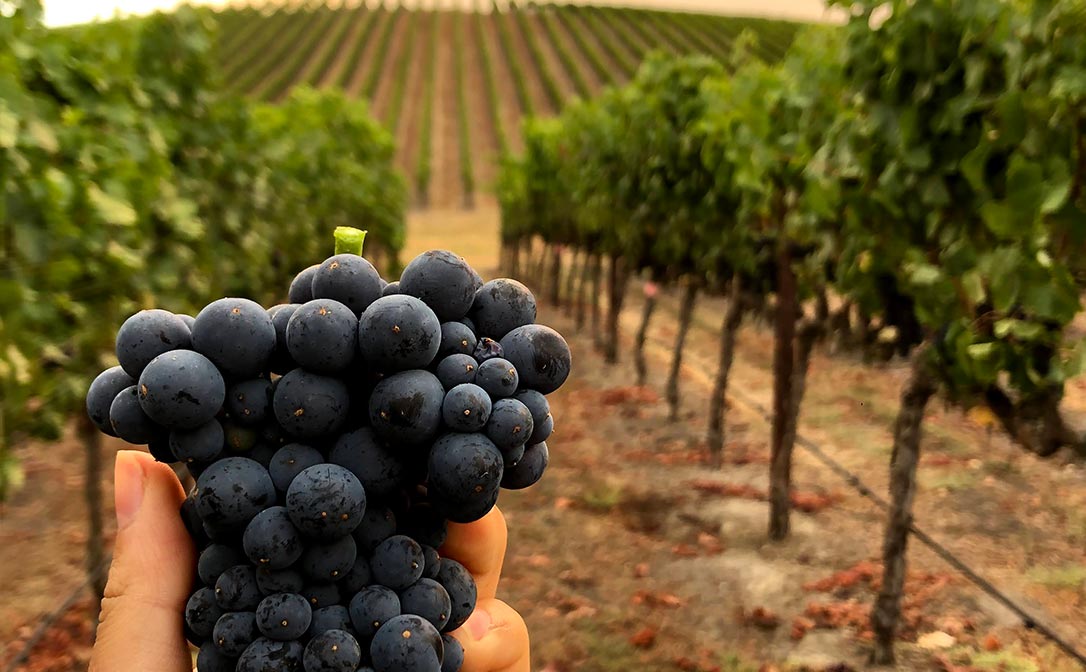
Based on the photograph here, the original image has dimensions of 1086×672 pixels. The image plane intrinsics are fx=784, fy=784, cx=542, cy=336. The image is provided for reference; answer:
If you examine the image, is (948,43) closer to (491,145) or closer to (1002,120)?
(1002,120)

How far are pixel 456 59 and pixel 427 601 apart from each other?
260 ft

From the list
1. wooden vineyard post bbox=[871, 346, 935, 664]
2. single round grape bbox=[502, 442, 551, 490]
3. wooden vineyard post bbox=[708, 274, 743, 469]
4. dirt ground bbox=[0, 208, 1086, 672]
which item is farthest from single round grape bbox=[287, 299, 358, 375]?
wooden vineyard post bbox=[708, 274, 743, 469]

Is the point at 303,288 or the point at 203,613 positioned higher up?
the point at 303,288

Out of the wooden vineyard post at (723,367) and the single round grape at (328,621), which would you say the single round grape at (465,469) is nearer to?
the single round grape at (328,621)

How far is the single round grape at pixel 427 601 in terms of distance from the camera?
1.50 m

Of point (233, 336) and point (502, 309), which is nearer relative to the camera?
point (233, 336)

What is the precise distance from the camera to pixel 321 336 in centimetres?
140

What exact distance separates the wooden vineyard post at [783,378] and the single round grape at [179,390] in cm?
636

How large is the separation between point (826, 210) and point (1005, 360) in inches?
61.4

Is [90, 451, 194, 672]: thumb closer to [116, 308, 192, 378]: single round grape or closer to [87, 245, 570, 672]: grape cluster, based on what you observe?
[87, 245, 570, 672]: grape cluster

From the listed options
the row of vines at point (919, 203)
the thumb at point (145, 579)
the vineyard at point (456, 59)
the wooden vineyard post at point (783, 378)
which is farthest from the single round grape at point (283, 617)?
the vineyard at point (456, 59)

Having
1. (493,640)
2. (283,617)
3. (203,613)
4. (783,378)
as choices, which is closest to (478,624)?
(493,640)

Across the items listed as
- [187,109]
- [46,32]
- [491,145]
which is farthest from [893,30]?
[491,145]

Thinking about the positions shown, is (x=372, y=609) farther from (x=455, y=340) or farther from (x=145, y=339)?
(x=145, y=339)
